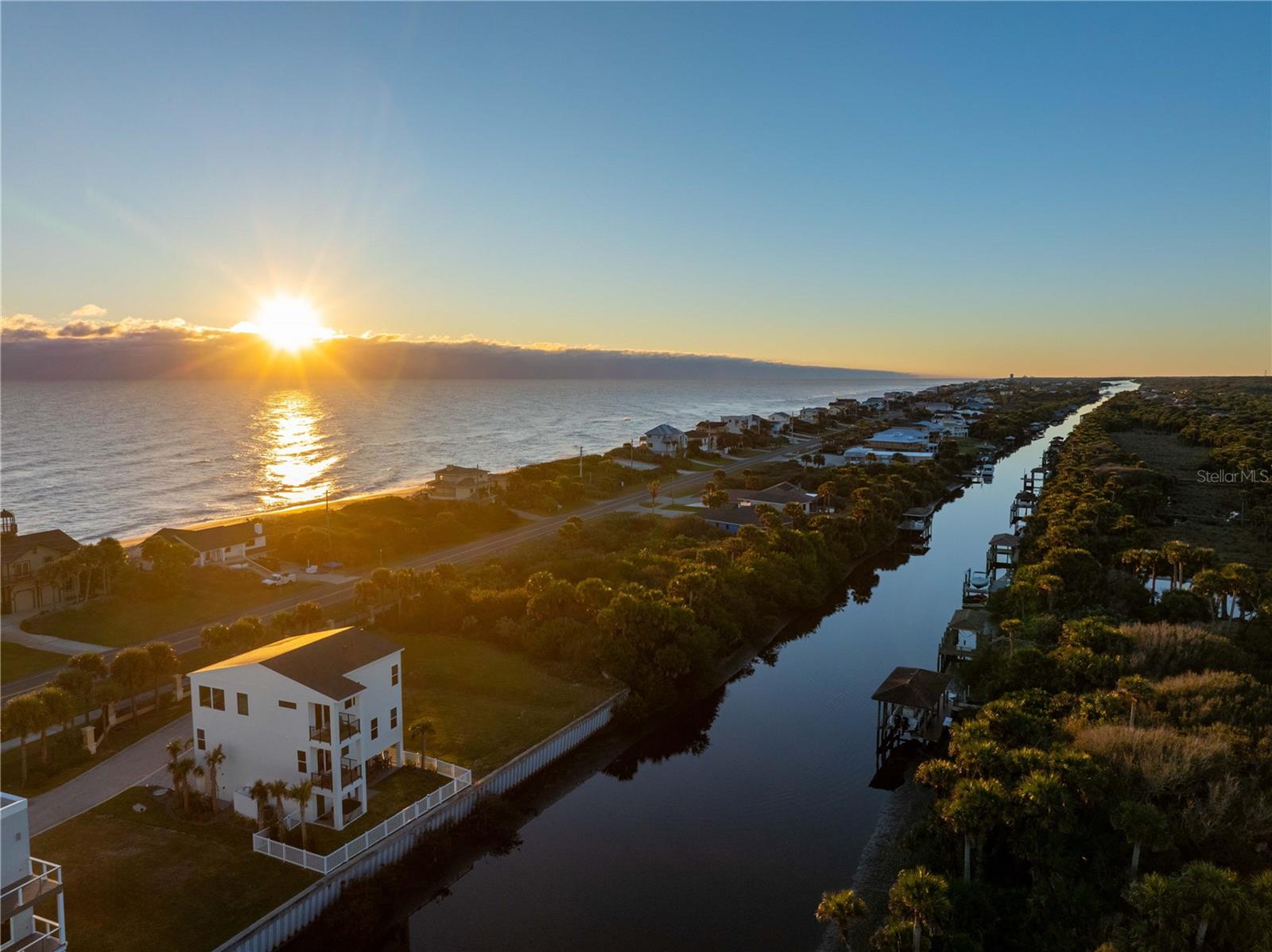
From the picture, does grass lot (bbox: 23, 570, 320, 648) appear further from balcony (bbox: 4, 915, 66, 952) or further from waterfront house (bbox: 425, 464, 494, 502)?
balcony (bbox: 4, 915, 66, 952)

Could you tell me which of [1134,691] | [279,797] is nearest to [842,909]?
[1134,691]

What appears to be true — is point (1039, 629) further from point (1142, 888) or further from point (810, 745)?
point (1142, 888)

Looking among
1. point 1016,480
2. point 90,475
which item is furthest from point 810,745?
point 90,475

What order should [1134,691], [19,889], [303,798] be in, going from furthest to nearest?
[1134,691] < [303,798] < [19,889]

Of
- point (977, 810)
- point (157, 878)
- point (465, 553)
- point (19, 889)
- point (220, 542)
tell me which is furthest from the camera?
point (465, 553)

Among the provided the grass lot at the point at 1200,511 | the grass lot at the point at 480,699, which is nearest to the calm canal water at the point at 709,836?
the grass lot at the point at 480,699

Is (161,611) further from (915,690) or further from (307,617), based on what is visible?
(915,690)

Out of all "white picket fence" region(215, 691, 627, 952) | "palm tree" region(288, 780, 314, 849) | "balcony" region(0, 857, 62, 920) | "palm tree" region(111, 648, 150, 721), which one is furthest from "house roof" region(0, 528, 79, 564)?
"balcony" region(0, 857, 62, 920)
